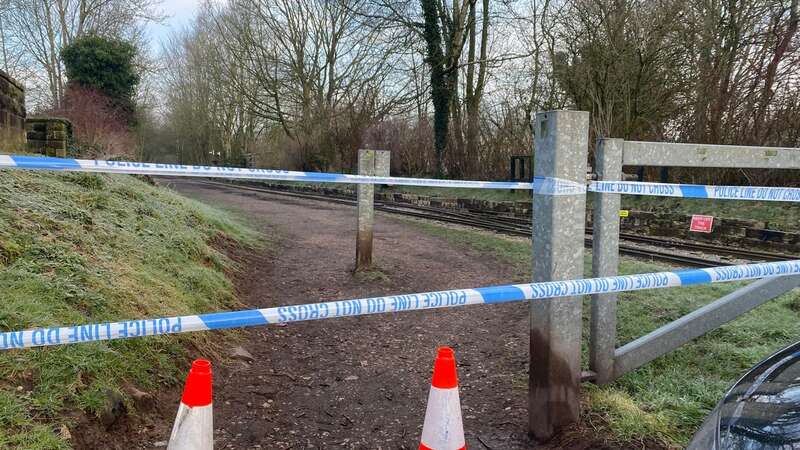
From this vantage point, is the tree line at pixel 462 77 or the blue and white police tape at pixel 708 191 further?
the tree line at pixel 462 77

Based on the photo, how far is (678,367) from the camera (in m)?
3.21

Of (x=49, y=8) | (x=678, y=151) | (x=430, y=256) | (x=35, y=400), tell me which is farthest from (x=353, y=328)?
(x=49, y=8)

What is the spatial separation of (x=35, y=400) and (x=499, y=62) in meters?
19.9

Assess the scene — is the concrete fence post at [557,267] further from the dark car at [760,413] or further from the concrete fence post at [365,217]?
the concrete fence post at [365,217]

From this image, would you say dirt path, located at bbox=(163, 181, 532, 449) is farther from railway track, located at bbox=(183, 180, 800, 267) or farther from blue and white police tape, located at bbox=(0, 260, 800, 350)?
railway track, located at bbox=(183, 180, 800, 267)

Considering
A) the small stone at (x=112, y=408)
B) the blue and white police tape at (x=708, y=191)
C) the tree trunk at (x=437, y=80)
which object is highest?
the tree trunk at (x=437, y=80)

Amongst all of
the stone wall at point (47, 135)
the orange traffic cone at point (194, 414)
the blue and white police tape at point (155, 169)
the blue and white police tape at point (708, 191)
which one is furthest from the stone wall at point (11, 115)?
the blue and white police tape at point (708, 191)

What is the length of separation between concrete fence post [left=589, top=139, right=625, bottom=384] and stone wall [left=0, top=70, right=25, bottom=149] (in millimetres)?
7803

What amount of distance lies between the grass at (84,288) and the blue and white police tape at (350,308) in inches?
21.0

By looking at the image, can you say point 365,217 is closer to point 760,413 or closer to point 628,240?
point 760,413

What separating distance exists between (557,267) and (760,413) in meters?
1.14

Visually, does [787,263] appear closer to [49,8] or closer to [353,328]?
[353,328]

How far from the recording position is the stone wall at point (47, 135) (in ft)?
29.4

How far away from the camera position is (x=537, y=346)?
8.72ft
